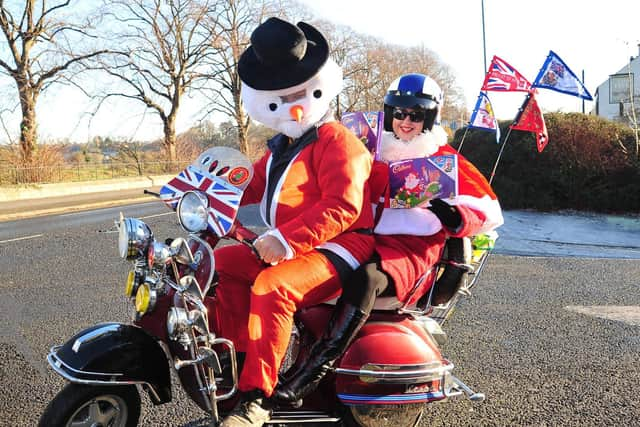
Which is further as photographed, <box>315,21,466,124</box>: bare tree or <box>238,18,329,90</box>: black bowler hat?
<box>315,21,466,124</box>: bare tree

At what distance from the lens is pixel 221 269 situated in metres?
2.62

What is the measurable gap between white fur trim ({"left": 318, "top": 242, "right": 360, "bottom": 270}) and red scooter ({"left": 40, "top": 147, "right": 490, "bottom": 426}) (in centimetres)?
27

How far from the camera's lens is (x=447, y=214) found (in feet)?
7.93

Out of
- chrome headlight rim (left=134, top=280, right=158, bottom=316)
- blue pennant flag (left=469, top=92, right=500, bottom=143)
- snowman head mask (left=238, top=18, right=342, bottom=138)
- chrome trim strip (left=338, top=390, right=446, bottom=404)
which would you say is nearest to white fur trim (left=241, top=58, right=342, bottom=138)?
snowman head mask (left=238, top=18, right=342, bottom=138)

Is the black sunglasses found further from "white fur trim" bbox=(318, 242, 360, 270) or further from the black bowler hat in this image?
"white fur trim" bbox=(318, 242, 360, 270)

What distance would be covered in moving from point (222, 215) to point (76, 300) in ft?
11.5

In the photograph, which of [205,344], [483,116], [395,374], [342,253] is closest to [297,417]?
[395,374]

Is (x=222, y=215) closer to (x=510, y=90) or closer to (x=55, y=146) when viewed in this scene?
(x=510, y=90)

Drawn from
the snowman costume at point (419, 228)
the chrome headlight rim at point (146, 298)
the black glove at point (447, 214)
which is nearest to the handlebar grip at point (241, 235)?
the chrome headlight rim at point (146, 298)

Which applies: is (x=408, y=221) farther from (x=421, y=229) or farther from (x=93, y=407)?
(x=93, y=407)

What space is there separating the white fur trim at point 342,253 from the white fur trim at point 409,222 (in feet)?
0.91

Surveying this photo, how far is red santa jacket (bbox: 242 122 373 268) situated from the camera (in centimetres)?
230

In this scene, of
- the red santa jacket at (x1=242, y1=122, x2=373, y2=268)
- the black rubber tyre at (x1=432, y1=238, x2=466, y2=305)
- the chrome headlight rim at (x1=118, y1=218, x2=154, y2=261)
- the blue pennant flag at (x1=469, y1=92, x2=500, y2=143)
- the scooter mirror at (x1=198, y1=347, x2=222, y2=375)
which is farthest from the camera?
the blue pennant flag at (x1=469, y1=92, x2=500, y2=143)

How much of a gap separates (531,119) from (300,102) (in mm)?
1776
